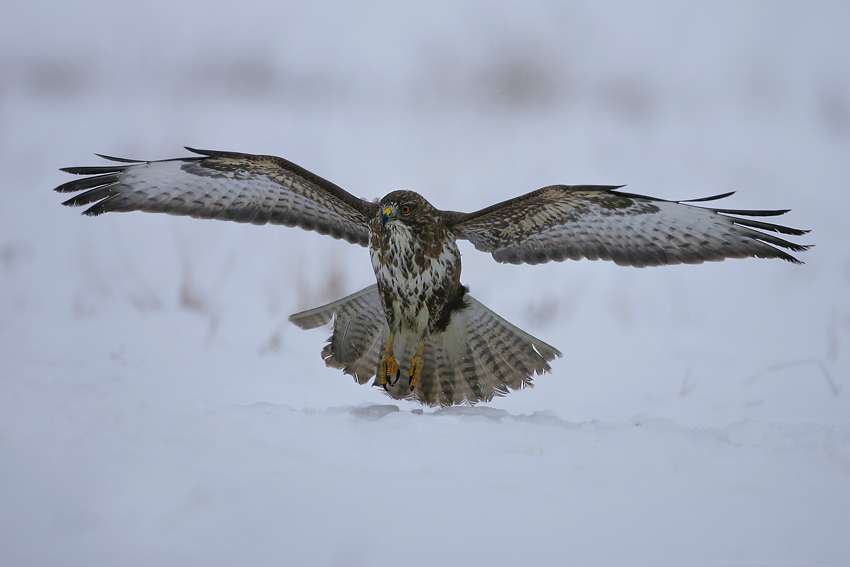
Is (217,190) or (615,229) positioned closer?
(615,229)

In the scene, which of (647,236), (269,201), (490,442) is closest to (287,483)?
(490,442)

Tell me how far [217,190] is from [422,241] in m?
1.13

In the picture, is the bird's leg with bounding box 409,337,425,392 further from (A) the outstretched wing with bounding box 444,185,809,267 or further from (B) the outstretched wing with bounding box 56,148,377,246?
(B) the outstretched wing with bounding box 56,148,377,246

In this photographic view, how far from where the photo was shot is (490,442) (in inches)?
101

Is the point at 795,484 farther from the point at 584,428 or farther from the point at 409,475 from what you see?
the point at 409,475

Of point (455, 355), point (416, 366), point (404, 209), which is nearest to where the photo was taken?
point (404, 209)

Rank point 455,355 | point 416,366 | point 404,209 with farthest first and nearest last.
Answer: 1. point 455,355
2. point 416,366
3. point 404,209

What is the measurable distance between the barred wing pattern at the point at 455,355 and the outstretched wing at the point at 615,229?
44 centimetres

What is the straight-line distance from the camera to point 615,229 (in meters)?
3.20

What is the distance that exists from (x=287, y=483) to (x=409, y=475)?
42 centimetres

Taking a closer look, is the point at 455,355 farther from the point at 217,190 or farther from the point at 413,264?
the point at 217,190

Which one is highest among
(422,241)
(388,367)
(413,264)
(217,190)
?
(217,190)

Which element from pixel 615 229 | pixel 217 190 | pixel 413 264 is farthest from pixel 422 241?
pixel 217 190

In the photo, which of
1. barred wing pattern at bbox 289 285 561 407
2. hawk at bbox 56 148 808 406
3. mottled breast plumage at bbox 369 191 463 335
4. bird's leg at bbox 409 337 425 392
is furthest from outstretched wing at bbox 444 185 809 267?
bird's leg at bbox 409 337 425 392
